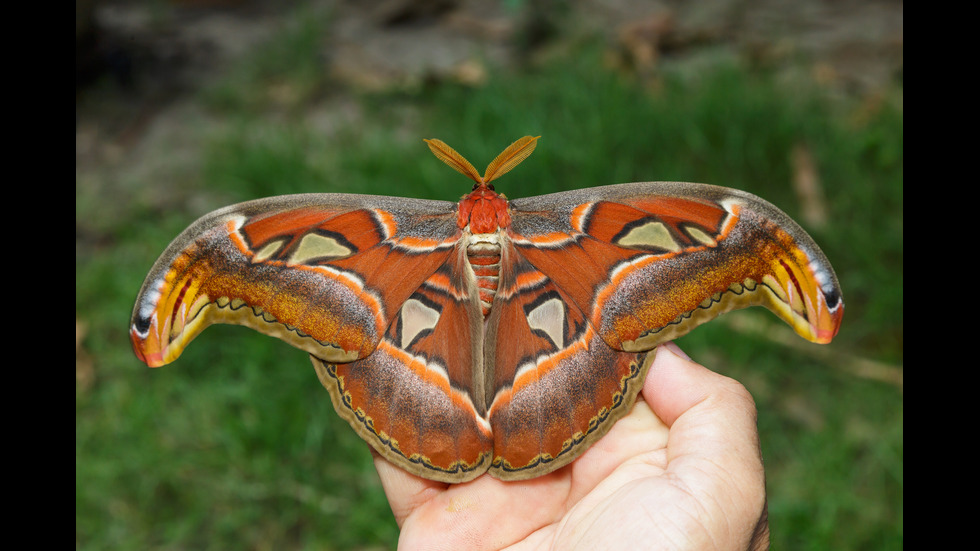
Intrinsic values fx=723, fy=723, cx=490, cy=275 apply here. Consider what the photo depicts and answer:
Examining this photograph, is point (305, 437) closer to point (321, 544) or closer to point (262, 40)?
point (321, 544)

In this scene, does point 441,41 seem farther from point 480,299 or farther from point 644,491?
point 644,491

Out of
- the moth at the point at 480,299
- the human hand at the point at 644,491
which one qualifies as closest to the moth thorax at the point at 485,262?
the moth at the point at 480,299

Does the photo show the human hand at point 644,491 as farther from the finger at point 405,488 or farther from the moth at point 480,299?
the moth at point 480,299

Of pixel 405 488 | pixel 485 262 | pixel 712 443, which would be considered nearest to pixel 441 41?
pixel 485 262

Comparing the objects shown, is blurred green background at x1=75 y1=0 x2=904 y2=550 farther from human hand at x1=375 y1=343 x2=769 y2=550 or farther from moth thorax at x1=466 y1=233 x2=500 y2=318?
moth thorax at x1=466 y1=233 x2=500 y2=318

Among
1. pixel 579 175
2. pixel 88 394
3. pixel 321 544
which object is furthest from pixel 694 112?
pixel 88 394

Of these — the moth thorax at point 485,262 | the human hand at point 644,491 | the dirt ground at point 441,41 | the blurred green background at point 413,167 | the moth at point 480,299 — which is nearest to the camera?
the human hand at point 644,491

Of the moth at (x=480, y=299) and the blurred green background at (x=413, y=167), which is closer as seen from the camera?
the moth at (x=480, y=299)
